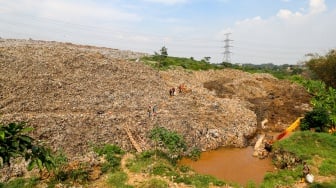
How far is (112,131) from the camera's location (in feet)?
45.9

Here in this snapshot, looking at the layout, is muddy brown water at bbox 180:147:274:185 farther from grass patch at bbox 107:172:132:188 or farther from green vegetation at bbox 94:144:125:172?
grass patch at bbox 107:172:132:188

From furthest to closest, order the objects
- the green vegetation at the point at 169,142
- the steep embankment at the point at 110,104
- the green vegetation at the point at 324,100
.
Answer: the green vegetation at the point at 324,100, the steep embankment at the point at 110,104, the green vegetation at the point at 169,142

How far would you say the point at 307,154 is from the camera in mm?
13484

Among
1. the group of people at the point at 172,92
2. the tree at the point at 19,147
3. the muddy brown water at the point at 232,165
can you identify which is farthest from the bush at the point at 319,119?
the tree at the point at 19,147

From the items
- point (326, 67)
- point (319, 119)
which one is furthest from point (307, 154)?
point (326, 67)

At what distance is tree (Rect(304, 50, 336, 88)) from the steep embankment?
6.65 metres

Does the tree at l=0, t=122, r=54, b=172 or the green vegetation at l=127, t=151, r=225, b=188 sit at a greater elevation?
the tree at l=0, t=122, r=54, b=172

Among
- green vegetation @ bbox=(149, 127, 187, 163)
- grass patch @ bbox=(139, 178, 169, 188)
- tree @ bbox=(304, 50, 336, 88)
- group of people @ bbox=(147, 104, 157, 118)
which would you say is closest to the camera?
grass patch @ bbox=(139, 178, 169, 188)

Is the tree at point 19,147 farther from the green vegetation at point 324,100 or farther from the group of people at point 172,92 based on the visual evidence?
the group of people at point 172,92

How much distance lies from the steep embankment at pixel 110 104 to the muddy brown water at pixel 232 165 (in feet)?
2.27

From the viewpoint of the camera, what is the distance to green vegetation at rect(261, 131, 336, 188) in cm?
1181

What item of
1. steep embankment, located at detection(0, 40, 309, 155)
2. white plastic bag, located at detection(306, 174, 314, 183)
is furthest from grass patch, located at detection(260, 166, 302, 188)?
steep embankment, located at detection(0, 40, 309, 155)

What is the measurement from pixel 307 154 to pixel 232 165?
112 inches

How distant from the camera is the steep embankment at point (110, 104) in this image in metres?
13.8
